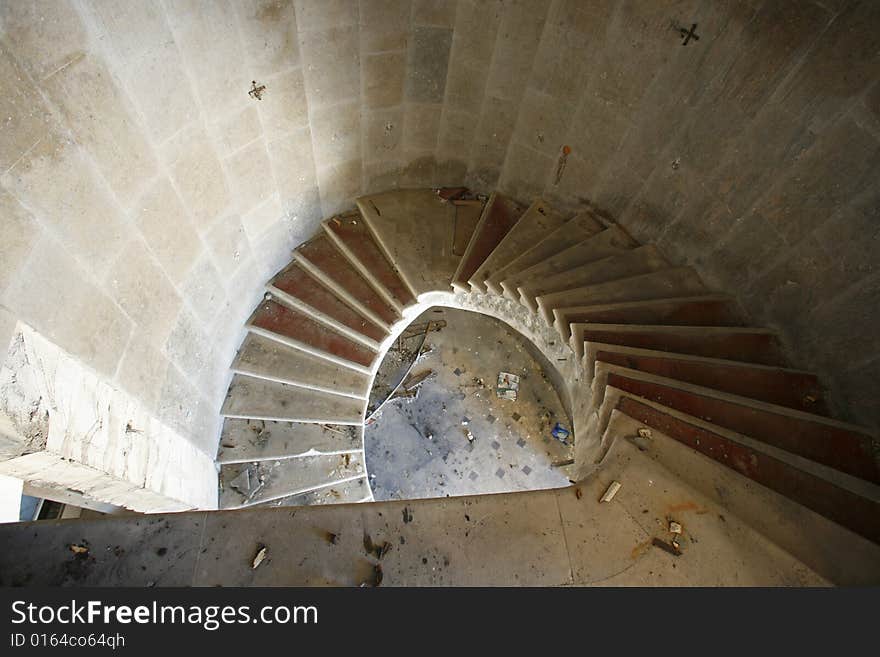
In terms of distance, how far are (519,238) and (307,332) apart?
2412mm

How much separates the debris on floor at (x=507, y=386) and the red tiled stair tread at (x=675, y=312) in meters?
2.60

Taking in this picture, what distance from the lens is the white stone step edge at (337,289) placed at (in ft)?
18.9

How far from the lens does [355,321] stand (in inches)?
228

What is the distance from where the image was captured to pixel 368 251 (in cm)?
601

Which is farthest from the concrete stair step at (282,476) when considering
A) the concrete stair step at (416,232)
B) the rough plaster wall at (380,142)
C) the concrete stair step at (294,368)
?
the concrete stair step at (416,232)

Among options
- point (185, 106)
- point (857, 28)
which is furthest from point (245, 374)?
point (857, 28)

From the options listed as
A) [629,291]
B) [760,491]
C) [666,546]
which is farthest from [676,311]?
[666,546]

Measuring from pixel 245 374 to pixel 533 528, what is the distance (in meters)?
3.62

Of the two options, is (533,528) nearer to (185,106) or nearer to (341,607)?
(341,607)

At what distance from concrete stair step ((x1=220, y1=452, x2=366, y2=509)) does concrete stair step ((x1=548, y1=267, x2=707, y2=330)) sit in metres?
2.58

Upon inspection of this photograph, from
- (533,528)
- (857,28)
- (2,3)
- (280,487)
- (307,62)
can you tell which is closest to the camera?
(2,3)

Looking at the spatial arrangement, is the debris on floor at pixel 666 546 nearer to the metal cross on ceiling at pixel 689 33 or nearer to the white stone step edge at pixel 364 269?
the white stone step edge at pixel 364 269

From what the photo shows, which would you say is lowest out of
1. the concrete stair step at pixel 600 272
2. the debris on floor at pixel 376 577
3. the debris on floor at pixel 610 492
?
the debris on floor at pixel 376 577

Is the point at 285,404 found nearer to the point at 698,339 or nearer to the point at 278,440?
the point at 278,440
